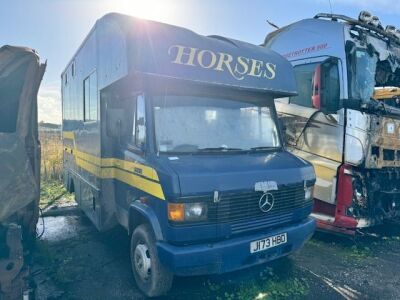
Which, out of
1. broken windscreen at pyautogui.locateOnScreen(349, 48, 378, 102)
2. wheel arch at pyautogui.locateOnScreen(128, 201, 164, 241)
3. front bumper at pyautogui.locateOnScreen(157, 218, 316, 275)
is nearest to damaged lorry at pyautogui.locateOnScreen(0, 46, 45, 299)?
wheel arch at pyautogui.locateOnScreen(128, 201, 164, 241)

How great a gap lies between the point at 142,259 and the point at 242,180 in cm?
152

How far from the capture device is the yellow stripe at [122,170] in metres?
3.67

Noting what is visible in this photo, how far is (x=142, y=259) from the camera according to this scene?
3967 millimetres

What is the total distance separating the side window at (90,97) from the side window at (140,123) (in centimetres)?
134

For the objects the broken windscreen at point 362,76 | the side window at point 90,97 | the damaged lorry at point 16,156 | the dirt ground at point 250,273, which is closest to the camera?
the damaged lorry at point 16,156

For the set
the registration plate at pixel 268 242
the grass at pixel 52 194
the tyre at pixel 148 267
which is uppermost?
the registration plate at pixel 268 242

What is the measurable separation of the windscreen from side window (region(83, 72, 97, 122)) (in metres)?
1.73

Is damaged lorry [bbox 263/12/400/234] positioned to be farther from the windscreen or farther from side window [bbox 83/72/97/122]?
side window [bbox 83/72/97/122]

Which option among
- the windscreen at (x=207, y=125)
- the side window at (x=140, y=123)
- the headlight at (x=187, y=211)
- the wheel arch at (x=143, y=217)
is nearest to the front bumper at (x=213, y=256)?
the wheel arch at (x=143, y=217)

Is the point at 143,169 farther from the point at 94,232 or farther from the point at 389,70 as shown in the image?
the point at 389,70

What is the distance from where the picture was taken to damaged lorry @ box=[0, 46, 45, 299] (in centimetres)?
301

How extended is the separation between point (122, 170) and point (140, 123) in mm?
929

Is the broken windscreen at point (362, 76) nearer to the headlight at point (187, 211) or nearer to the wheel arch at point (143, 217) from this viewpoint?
the headlight at point (187, 211)

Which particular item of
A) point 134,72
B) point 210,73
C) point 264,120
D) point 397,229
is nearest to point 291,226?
point 264,120
